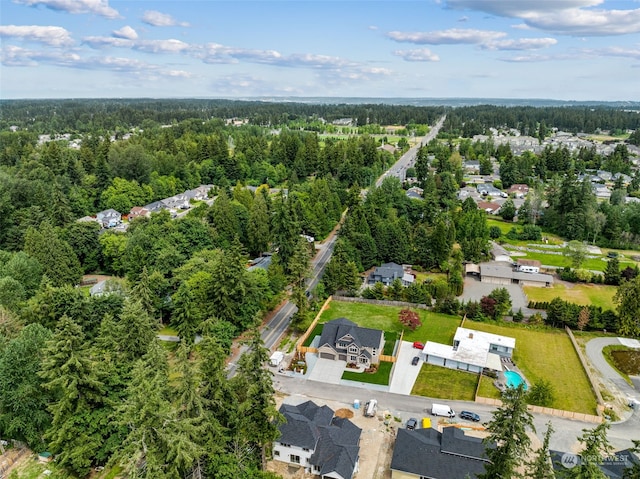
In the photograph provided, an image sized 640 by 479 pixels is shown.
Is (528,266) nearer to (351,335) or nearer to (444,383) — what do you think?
(444,383)

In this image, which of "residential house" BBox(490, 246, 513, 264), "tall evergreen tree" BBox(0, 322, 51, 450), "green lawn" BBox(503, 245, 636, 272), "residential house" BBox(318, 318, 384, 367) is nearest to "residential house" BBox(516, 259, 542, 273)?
"residential house" BBox(490, 246, 513, 264)

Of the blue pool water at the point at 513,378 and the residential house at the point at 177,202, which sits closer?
the blue pool water at the point at 513,378

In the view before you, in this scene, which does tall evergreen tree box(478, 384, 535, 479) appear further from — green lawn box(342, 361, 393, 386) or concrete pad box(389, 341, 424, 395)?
green lawn box(342, 361, 393, 386)

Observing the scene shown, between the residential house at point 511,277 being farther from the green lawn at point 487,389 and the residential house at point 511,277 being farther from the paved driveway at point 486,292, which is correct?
the green lawn at point 487,389

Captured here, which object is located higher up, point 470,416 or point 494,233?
point 494,233

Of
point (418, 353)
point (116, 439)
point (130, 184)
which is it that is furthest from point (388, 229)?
point (130, 184)

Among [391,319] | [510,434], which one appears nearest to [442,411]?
[510,434]

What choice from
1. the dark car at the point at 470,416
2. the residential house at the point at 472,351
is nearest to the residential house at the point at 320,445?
the dark car at the point at 470,416
